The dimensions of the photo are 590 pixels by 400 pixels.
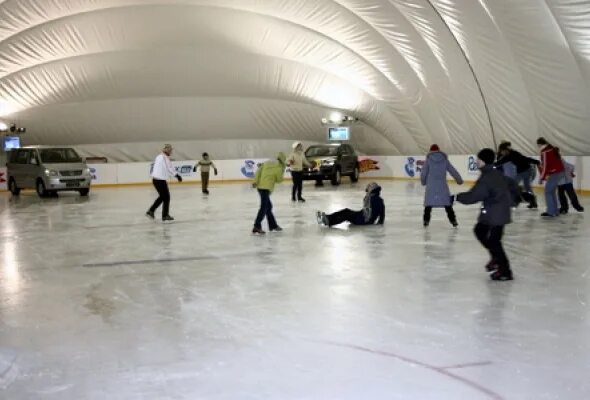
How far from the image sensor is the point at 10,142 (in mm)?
32656

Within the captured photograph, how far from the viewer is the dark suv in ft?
94.3

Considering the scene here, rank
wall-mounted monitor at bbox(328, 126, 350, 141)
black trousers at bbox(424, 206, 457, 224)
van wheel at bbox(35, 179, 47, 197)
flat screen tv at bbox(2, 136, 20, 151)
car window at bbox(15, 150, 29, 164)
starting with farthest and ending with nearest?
wall-mounted monitor at bbox(328, 126, 350, 141)
flat screen tv at bbox(2, 136, 20, 151)
car window at bbox(15, 150, 29, 164)
van wheel at bbox(35, 179, 47, 197)
black trousers at bbox(424, 206, 457, 224)

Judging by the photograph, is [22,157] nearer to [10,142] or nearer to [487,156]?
[10,142]

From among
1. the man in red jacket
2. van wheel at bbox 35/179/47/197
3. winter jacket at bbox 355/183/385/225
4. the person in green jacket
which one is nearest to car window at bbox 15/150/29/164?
van wheel at bbox 35/179/47/197

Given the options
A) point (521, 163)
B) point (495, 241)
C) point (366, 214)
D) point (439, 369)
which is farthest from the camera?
point (521, 163)

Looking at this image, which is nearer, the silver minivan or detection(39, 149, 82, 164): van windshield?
the silver minivan

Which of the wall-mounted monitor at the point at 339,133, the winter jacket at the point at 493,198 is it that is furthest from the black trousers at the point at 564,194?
the wall-mounted monitor at the point at 339,133

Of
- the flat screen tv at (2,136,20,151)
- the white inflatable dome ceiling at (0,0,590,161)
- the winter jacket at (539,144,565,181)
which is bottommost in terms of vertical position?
the winter jacket at (539,144,565,181)

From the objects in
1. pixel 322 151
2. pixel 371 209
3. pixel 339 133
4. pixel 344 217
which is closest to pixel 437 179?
pixel 371 209

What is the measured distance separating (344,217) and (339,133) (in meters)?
23.6

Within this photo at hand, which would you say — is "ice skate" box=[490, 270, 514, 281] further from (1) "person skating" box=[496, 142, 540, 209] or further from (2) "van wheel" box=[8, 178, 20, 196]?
(2) "van wheel" box=[8, 178, 20, 196]

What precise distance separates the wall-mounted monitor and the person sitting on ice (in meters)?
23.0

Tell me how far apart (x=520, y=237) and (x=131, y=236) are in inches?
262

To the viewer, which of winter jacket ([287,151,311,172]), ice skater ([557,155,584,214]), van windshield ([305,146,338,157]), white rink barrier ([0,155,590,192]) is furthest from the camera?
white rink barrier ([0,155,590,192])
